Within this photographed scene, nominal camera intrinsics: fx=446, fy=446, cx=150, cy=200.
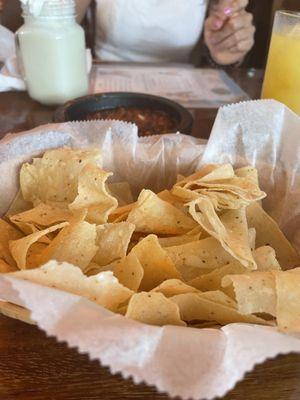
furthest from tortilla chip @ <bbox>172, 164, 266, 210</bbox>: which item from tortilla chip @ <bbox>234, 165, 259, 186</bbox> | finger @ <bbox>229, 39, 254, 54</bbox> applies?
finger @ <bbox>229, 39, 254, 54</bbox>

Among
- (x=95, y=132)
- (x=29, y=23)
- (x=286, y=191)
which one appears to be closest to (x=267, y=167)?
(x=286, y=191)

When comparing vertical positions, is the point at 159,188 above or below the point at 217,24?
below

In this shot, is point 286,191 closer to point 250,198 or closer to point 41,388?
point 250,198

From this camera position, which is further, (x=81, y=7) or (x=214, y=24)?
(x=81, y=7)

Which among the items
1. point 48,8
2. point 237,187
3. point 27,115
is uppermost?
point 48,8

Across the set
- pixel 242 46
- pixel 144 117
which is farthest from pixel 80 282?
pixel 242 46

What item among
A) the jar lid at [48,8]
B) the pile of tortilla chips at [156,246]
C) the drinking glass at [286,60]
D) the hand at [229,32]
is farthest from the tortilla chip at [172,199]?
the hand at [229,32]

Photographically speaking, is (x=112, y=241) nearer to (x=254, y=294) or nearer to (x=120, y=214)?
(x=120, y=214)
